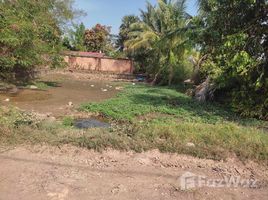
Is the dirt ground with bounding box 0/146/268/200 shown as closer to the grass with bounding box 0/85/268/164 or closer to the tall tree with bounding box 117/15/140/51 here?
the grass with bounding box 0/85/268/164

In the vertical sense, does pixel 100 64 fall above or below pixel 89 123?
above

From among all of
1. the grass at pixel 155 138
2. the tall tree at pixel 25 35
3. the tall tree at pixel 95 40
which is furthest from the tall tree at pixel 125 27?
the grass at pixel 155 138

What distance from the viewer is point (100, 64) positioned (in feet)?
110

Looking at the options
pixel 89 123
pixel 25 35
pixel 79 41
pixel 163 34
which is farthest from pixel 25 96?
pixel 79 41

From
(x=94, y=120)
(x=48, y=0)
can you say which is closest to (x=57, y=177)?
(x=94, y=120)

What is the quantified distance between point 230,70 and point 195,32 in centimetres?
195

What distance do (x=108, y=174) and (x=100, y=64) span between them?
29.6 metres

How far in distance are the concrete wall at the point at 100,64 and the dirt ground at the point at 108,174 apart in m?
27.9

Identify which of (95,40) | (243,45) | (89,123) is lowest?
(89,123)
